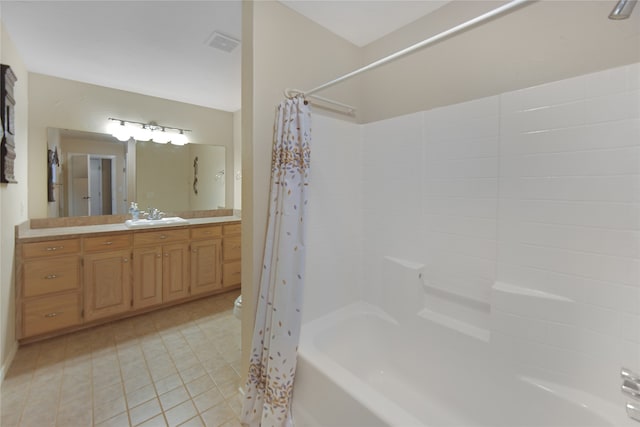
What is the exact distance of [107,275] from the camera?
8.14 feet

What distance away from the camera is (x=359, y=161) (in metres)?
2.03

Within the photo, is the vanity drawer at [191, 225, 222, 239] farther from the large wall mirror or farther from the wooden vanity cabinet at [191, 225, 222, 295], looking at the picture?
the large wall mirror

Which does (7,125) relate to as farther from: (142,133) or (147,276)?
(147,276)

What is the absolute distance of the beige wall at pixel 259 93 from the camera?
1534 mm

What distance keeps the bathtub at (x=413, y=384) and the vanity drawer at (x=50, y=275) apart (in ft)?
6.89

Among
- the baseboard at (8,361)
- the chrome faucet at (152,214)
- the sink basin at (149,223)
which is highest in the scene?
the chrome faucet at (152,214)

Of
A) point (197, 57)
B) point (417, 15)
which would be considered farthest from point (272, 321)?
point (197, 57)

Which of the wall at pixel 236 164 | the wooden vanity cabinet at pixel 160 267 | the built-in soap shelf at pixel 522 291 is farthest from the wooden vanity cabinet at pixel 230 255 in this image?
the built-in soap shelf at pixel 522 291

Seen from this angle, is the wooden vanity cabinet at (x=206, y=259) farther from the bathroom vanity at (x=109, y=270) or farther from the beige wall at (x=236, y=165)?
the beige wall at (x=236, y=165)

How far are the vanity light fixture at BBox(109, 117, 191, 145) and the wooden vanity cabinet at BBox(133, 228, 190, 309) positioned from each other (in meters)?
1.21

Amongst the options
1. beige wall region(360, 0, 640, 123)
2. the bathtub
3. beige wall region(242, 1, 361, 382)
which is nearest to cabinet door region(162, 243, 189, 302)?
beige wall region(242, 1, 361, 382)

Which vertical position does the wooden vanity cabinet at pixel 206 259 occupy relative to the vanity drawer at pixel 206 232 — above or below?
below

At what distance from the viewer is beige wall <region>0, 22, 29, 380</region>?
1840 millimetres

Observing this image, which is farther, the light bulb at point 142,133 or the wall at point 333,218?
the light bulb at point 142,133
